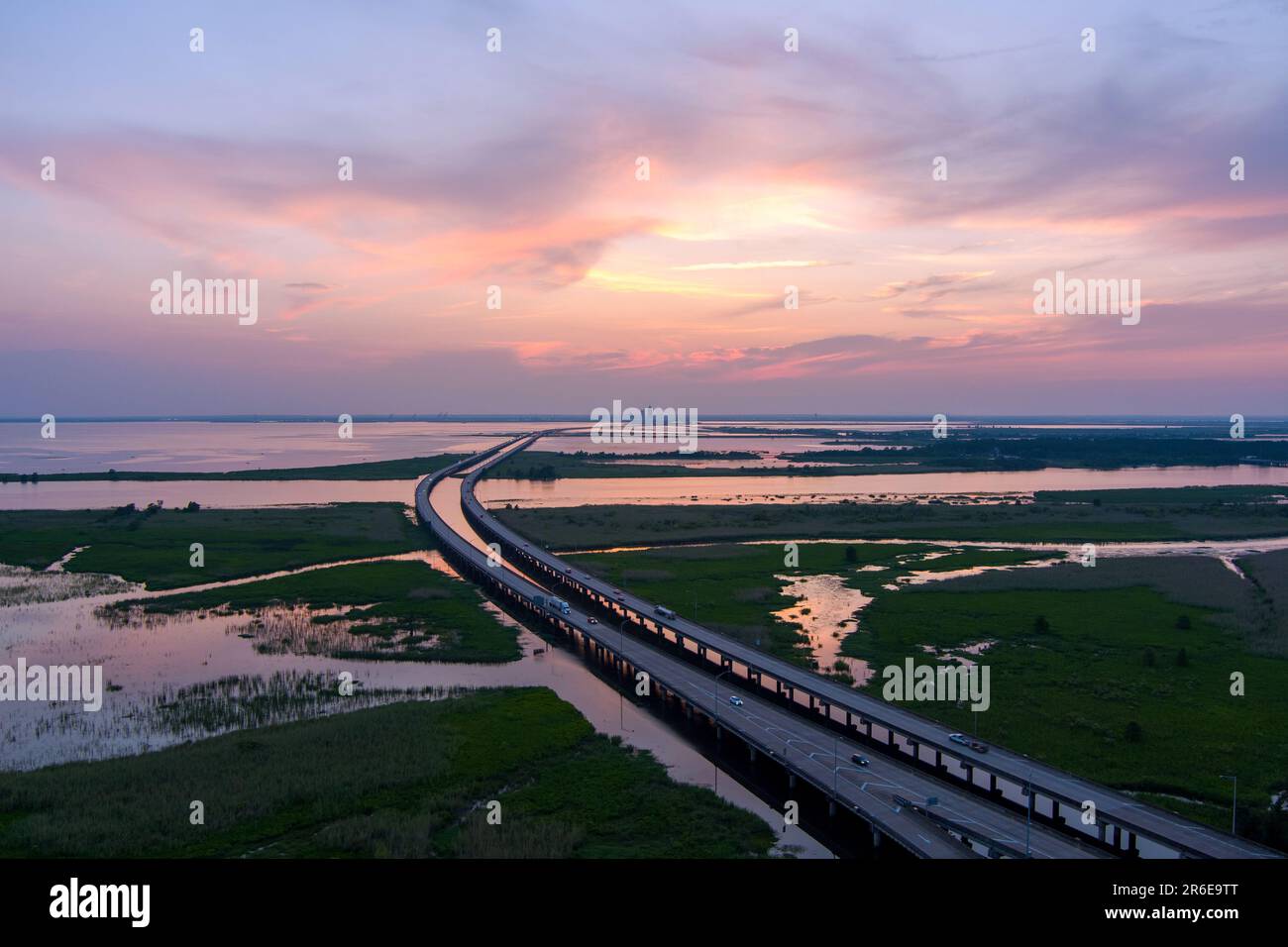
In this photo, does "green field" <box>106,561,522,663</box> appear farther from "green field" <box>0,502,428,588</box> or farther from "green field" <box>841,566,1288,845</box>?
"green field" <box>841,566,1288,845</box>

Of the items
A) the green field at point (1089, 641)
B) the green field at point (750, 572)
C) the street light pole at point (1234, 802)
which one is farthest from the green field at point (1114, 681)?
the green field at point (750, 572)

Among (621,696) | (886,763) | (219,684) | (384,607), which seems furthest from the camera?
(384,607)


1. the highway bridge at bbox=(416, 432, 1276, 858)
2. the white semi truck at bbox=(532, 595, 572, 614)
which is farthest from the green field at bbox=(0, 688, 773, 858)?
the white semi truck at bbox=(532, 595, 572, 614)

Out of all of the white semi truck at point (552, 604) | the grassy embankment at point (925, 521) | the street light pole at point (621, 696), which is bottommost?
the street light pole at point (621, 696)

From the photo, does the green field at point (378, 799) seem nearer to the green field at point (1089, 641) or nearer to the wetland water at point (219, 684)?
the wetland water at point (219, 684)

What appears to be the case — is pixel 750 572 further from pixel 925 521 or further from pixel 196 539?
pixel 196 539

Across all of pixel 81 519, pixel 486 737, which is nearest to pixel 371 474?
pixel 81 519

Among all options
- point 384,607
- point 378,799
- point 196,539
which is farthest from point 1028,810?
point 196,539
